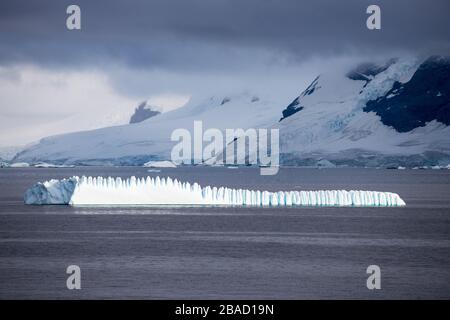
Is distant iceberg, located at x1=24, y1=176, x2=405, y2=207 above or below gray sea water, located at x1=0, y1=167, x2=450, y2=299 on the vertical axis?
above

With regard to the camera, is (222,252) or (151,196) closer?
(222,252)

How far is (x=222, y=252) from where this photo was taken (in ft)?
226

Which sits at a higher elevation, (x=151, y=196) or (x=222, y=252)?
(x=151, y=196)

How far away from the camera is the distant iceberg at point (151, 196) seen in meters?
99.1

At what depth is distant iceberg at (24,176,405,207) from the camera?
9907 cm

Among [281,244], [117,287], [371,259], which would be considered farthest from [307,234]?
[117,287]

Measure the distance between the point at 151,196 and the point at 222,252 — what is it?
35904 mm

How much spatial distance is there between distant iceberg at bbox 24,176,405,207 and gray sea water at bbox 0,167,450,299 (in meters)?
1.28

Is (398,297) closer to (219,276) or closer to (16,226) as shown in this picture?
(219,276)

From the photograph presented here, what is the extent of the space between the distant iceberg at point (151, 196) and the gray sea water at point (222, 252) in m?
1.28

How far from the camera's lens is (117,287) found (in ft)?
172

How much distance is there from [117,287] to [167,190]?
51997 mm
